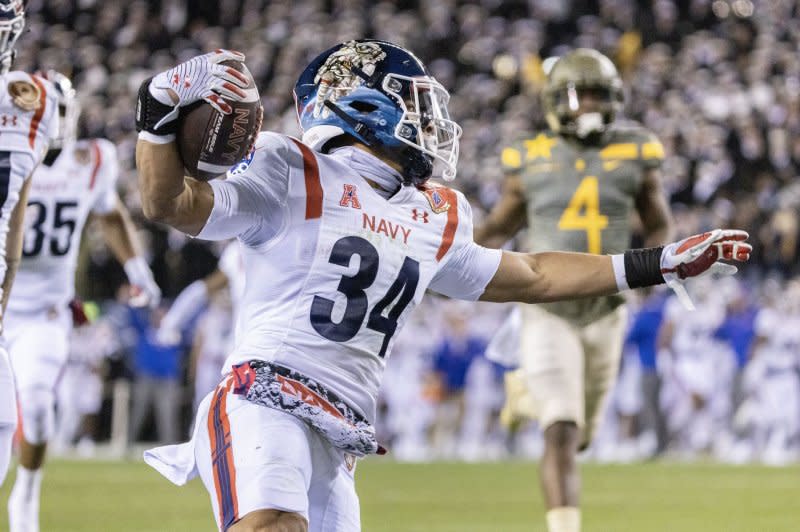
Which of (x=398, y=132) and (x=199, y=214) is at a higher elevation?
(x=398, y=132)

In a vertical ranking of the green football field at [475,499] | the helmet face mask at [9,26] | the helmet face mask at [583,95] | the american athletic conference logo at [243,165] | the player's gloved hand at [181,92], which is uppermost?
the helmet face mask at [583,95]

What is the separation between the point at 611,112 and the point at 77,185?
99.8 inches

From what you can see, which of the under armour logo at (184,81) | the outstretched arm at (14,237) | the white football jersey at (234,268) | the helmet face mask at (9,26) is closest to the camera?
the under armour logo at (184,81)

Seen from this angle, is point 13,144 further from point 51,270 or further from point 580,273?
point 51,270

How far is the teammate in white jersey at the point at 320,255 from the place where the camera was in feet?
10.2

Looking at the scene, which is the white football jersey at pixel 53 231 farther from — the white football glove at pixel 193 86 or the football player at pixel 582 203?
the white football glove at pixel 193 86

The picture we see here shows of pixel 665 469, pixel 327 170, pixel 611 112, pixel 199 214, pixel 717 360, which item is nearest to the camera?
pixel 199 214

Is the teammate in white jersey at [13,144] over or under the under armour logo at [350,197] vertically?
over

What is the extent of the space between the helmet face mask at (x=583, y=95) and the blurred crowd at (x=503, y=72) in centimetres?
851

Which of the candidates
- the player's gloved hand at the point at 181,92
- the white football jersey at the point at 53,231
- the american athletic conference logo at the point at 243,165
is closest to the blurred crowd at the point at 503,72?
the white football jersey at the point at 53,231

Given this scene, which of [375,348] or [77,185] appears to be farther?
[77,185]

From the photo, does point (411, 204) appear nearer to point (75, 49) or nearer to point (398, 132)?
point (398, 132)

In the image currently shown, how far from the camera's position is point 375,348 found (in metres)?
3.51

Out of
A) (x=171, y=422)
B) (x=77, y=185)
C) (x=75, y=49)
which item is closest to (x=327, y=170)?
(x=77, y=185)
